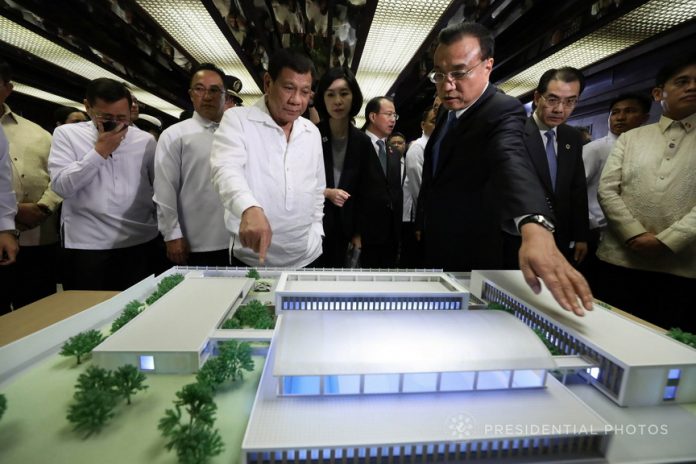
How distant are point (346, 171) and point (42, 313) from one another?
5.97ft

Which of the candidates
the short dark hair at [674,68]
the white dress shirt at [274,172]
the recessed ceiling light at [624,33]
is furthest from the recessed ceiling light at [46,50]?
the recessed ceiling light at [624,33]

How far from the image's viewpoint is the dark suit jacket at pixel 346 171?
2.50 m

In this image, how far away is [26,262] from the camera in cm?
248

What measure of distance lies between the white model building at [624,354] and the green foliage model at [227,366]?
33.4 inches

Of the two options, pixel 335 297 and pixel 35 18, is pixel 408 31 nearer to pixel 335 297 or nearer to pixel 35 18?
pixel 335 297

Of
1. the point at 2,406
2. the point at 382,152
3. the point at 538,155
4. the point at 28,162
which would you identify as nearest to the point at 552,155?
the point at 538,155

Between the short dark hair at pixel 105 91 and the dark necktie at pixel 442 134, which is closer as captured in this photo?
the dark necktie at pixel 442 134

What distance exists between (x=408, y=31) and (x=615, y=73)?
9.00ft

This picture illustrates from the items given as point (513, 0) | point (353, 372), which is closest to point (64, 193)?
point (353, 372)

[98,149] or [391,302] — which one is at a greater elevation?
[98,149]

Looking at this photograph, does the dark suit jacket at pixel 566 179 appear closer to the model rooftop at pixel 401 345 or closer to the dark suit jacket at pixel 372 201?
the dark suit jacket at pixel 372 201

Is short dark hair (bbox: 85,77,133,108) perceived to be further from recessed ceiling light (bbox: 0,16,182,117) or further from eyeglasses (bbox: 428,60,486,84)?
recessed ceiling light (bbox: 0,16,182,117)

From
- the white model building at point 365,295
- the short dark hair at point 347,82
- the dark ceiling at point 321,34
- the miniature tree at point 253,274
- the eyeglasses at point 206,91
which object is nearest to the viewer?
the white model building at point 365,295

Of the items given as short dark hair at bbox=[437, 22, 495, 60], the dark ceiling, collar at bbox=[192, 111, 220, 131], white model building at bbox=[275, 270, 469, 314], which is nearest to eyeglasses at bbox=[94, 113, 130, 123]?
collar at bbox=[192, 111, 220, 131]
